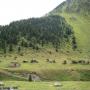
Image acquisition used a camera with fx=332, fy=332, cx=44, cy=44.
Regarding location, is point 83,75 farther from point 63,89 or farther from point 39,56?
point 39,56

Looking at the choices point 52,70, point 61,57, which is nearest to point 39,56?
point 61,57

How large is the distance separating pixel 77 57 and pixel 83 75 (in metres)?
69.0

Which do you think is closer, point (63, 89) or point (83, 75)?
point (63, 89)

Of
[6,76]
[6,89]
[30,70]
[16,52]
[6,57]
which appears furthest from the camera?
[16,52]

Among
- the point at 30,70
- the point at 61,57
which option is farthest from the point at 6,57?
the point at 30,70

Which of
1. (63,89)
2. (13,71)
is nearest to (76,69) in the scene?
(13,71)

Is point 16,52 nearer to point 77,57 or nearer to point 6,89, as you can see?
point 77,57

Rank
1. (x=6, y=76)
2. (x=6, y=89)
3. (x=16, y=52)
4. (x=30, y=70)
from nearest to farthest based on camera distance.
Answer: (x=6, y=89) → (x=6, y=76) → (x=30, y=70) → (x=16, y=52)

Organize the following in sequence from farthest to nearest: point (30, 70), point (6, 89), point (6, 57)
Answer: point (6, 57)
point (30, 70)
point (6, 89)

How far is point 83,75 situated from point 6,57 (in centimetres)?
6534

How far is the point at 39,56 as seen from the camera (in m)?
190

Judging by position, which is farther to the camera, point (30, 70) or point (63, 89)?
point (30, 70)

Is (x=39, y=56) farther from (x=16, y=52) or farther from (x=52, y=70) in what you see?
(x=52, y=70)

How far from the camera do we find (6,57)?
182750 mm
